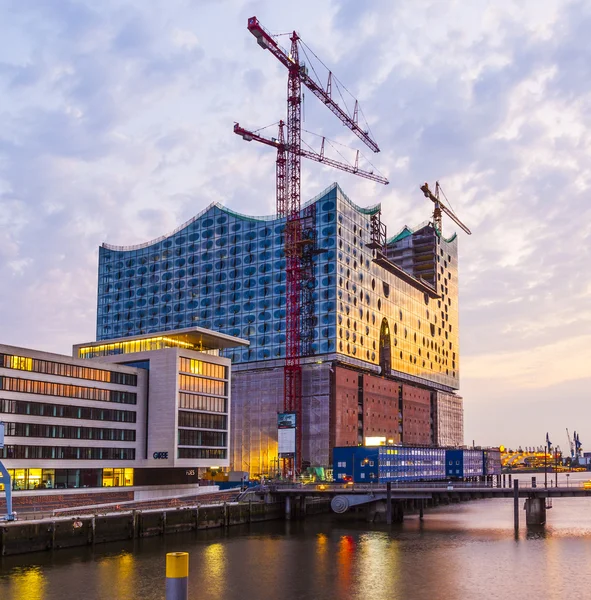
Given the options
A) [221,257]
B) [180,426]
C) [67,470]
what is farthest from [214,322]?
[67,470]

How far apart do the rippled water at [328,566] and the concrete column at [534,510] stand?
319cm

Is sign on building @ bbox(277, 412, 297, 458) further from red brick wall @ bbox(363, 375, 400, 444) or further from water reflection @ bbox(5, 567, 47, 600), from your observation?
water reflection @ bbox(5, 567, 47, 600)

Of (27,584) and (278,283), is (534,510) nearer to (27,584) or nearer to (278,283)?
(27,584)

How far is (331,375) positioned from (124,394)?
55886 millimetres

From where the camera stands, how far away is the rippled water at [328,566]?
59656mm

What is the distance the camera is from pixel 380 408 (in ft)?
622

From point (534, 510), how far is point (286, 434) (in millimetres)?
70505

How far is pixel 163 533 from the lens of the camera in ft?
300

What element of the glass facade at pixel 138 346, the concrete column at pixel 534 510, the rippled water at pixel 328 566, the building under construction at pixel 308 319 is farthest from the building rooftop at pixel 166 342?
the concrete column at pixel 534 510

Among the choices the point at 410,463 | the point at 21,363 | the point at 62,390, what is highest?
the point at 21,363

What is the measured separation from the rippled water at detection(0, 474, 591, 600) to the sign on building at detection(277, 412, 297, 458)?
64442 mm

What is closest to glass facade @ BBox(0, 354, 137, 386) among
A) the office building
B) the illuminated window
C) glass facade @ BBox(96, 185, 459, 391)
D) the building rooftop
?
the illuminated window

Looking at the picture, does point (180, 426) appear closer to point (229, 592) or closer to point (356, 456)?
point (356, 456)

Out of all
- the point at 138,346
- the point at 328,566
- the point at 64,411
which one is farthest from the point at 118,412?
the point at 328,566
